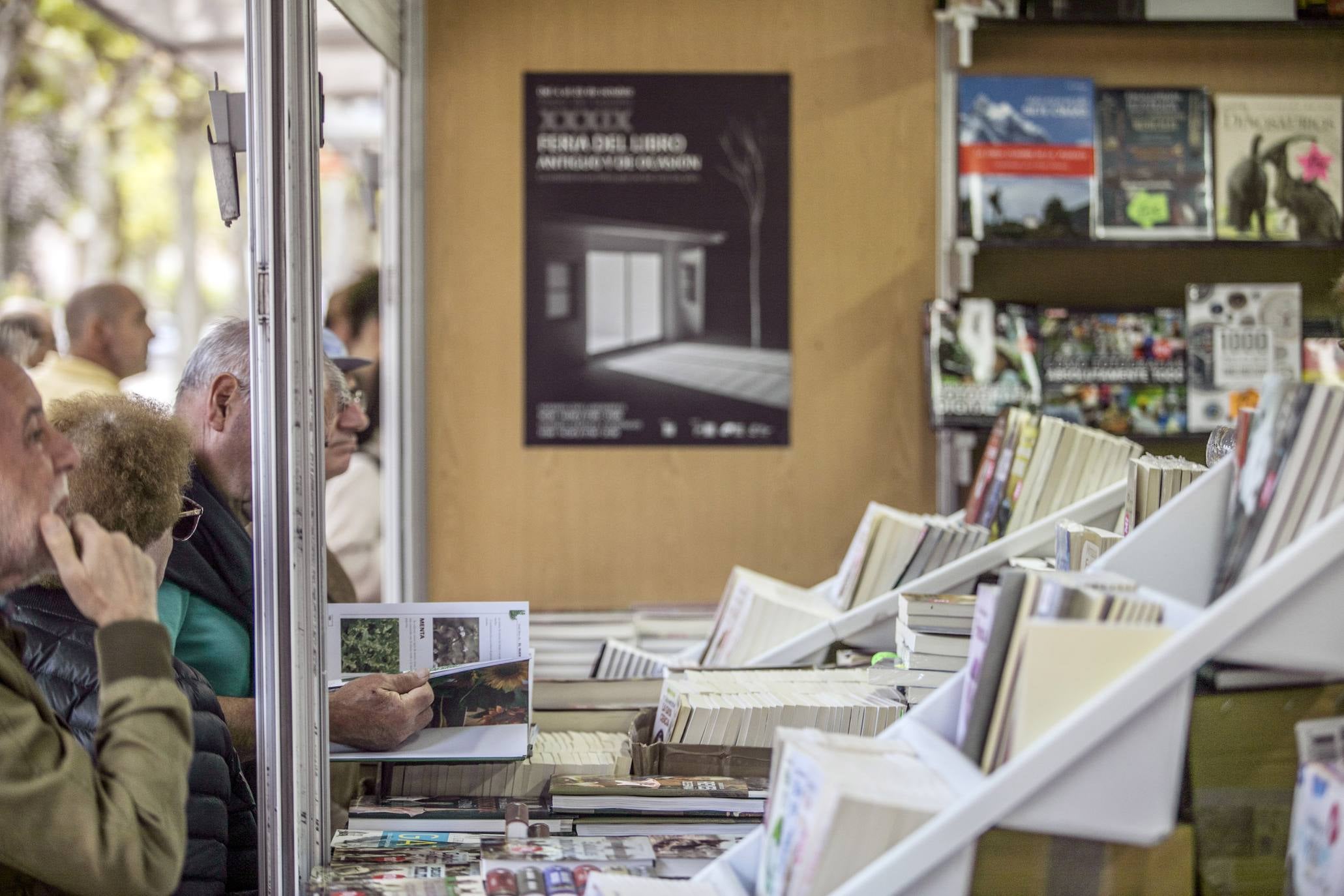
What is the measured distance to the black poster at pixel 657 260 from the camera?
3725 millimetres

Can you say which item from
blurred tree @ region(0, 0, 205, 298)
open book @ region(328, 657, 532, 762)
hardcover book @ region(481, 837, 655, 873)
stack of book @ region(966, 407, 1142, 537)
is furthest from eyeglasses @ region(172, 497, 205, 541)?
blurred tree @ region(0, 0, 205, 298)

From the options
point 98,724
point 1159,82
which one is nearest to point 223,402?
point 98,724

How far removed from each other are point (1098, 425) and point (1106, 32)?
119 centimetres

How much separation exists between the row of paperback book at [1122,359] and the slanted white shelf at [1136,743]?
2445 mm

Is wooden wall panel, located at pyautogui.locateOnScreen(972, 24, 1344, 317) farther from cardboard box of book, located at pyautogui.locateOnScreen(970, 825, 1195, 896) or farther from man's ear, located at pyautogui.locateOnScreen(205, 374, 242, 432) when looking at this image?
cardboard box of book, located at pyautogui.locateOnScreen(970, 825, 1195, 896)

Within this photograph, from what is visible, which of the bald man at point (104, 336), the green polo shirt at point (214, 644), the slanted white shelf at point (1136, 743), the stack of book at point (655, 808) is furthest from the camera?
the bald man at point (104, 336)

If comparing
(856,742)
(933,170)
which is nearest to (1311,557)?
(856,742)

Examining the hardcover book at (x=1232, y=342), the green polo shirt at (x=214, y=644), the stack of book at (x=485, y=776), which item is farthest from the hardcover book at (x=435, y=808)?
the hardcover book at (x=1232, y=342)

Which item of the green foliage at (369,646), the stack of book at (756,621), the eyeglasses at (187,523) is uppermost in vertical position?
the eyeglasses at (187,523)

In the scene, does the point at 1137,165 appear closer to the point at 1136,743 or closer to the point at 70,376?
the point at 1136,743

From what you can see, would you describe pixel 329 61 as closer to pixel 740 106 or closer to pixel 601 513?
pixel 740 106

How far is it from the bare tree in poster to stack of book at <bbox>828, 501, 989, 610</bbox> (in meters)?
1.30

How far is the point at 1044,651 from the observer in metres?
1.16

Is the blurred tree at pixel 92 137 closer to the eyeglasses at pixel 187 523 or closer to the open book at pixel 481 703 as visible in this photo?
the eyeglasses at pixel 187 523
